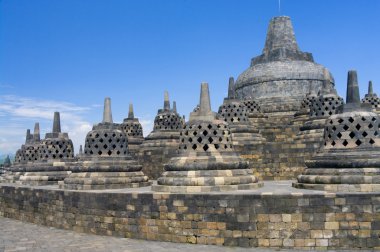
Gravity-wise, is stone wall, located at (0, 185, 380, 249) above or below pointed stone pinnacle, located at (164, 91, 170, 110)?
below

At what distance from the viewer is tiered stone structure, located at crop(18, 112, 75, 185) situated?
53.0 ft

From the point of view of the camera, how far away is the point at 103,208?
10555mm

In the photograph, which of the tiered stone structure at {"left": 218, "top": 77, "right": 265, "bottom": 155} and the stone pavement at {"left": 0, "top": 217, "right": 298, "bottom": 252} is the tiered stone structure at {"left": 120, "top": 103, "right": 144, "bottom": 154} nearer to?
the tiered stone structure at {"left": 218, "top": 77, "right": 265, "bottom": 155}

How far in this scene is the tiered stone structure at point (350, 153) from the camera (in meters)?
9.67

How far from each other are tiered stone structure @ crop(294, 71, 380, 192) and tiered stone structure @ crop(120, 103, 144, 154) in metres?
13.7

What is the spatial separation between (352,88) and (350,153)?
197 centimetres

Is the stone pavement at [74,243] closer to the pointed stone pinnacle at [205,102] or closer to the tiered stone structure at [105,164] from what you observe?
the tiered stone structure at [105,164]

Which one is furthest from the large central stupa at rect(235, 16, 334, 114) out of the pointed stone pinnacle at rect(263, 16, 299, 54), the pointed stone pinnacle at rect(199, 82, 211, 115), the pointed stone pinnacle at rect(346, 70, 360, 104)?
the pointed stone pinnacle at rect(199, 82, 211, 115)

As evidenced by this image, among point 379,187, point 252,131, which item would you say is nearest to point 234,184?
point 379,187

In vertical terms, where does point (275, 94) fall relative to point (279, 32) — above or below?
below

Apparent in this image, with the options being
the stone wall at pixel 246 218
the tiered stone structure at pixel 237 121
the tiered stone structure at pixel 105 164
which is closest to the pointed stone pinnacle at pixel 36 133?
the tiered stone structure at pixel 105 164

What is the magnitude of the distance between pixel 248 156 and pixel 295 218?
6910 mm

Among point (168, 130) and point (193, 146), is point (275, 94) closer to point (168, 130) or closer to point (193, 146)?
point (168, 130)

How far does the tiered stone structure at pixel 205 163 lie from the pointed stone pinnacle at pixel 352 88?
3457 millimetres
